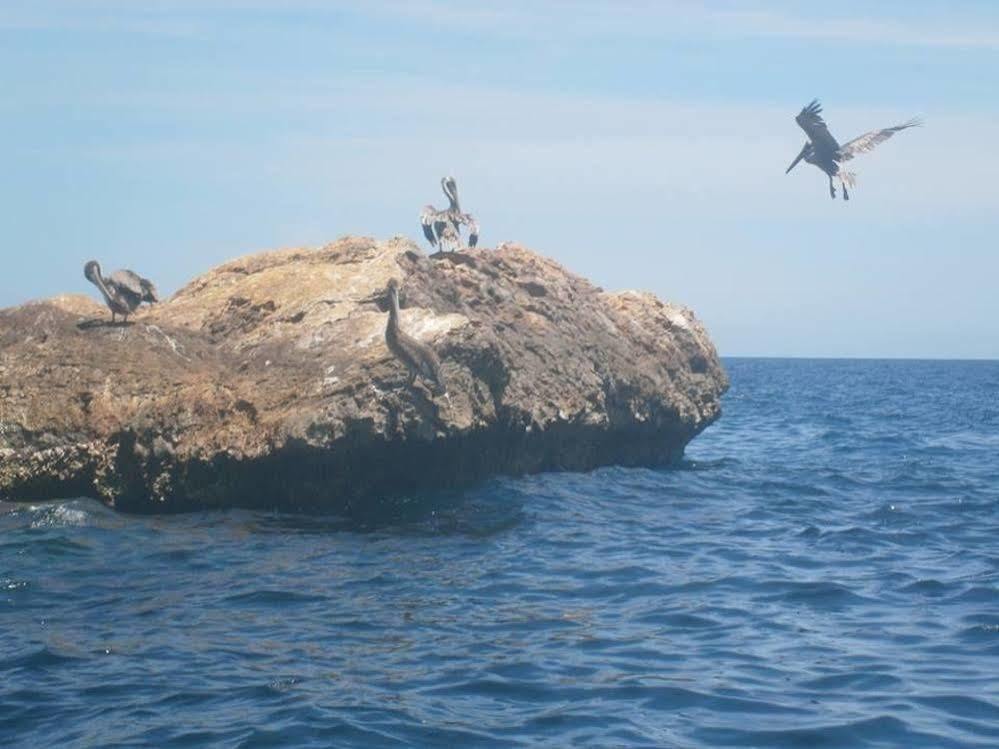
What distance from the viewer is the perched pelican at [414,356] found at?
12273 millimetres

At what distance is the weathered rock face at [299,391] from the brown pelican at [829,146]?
5.09 m

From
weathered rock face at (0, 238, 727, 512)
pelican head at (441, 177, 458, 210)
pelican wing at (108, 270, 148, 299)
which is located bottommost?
weathered rock face at (0, 238, 727, 512)

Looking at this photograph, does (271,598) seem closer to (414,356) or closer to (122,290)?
(414,356)

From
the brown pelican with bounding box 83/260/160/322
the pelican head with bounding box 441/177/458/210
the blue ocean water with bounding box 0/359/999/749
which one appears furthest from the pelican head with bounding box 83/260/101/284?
the pelican head with bounding box 441/177/458/210

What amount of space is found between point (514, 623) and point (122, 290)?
6817mm

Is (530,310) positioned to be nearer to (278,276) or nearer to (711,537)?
(278,276)

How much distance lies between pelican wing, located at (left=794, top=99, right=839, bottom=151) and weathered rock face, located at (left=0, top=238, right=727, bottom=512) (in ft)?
16.6

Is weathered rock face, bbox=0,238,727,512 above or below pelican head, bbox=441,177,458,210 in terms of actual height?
below

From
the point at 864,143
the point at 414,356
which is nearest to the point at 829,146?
the point at 864,143

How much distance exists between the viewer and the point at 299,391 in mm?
12422

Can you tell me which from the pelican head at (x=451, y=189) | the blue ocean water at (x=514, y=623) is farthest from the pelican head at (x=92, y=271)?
the pelican head at (x=451, y=189)

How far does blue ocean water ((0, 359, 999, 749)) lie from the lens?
7.13m

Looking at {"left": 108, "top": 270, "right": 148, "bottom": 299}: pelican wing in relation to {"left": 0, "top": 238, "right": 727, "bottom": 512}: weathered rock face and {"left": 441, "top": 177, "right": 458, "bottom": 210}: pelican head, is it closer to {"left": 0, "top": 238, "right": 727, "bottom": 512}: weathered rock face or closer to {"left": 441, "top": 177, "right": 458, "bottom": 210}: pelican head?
{"left": 0, "top": 238, "right": 727, "bottom": 512}: weathered rock face

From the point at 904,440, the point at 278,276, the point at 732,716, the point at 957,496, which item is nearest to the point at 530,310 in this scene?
the point at 278,276
